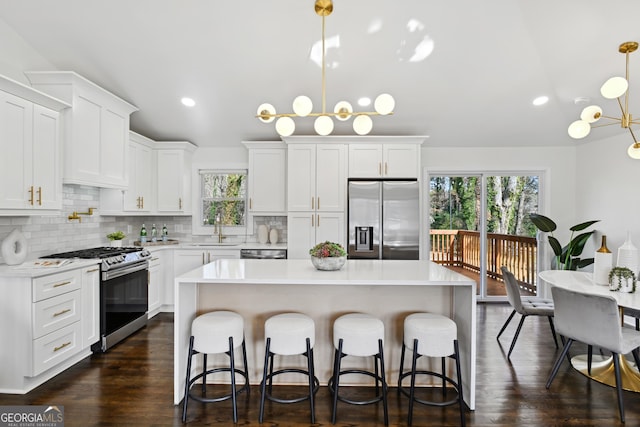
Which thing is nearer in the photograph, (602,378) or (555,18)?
(602,378)

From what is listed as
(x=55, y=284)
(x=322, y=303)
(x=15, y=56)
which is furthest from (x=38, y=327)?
(x=15, y=56)

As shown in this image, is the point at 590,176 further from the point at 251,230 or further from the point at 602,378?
the point at 251,230

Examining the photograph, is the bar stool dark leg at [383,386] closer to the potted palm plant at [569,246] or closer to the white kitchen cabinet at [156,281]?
the white kitchen cabinet at [156,281]

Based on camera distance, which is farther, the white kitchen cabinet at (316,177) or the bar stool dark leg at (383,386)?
the white kitchen cabinet at (316,177)

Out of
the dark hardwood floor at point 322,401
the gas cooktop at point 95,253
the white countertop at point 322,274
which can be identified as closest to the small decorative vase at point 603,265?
the dark hardwood floor at point 322,401

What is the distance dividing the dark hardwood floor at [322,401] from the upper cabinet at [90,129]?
1.80m

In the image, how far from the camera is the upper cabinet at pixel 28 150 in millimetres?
2713

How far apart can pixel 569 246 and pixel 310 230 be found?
3.37m

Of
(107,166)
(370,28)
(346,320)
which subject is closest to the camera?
(346,320)

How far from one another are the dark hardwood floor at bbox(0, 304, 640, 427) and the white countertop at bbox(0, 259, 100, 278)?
0.86 meters

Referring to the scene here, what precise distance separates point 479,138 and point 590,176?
154 centimetres

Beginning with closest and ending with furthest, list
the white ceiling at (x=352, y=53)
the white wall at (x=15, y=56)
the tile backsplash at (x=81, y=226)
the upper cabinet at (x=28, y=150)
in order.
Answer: the upper cabinet at (x=28, y=150) → the white ceiling at (x=352, y=53) → the white wall at (x=15, y=56) → the tile backsplash at (x=81, y=226)

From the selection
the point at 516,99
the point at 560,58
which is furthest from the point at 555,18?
the point at 516,99

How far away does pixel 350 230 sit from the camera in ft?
14.7
